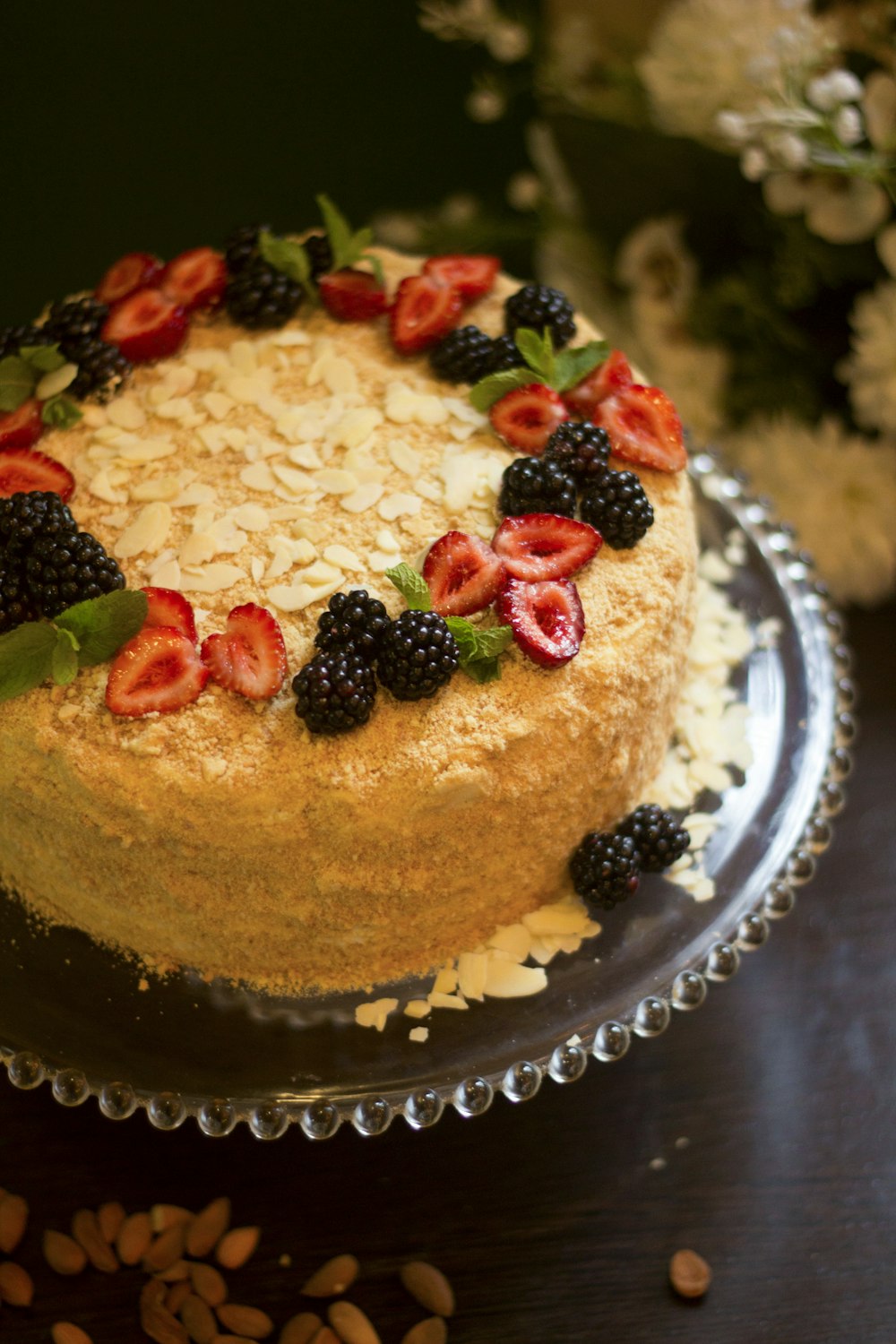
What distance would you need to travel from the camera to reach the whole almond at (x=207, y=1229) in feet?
5.63

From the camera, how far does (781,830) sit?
1870 mm

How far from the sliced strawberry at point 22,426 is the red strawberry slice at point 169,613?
1.34 ft

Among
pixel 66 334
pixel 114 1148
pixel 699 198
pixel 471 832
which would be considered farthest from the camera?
pixel 699 198

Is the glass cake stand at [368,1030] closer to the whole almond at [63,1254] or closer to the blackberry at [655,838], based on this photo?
the blackberry at [655,838]

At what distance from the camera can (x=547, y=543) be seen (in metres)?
1.73

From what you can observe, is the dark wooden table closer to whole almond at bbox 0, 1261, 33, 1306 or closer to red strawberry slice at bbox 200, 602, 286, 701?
whole almond at bbox 0, 1261, 33, 1306

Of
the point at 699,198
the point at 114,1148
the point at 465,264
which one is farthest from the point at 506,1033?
the point at 699,198

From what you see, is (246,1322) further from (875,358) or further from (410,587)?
(875,358)

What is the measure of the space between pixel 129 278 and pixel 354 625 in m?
0.82

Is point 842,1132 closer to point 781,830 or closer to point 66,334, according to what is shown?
point 781,830

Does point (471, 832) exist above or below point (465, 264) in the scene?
below

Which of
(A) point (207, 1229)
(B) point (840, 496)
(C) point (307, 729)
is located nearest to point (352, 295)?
(C) point (307, 729)

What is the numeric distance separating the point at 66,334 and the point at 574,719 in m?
0.96

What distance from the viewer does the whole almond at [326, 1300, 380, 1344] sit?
1650 millimetres
